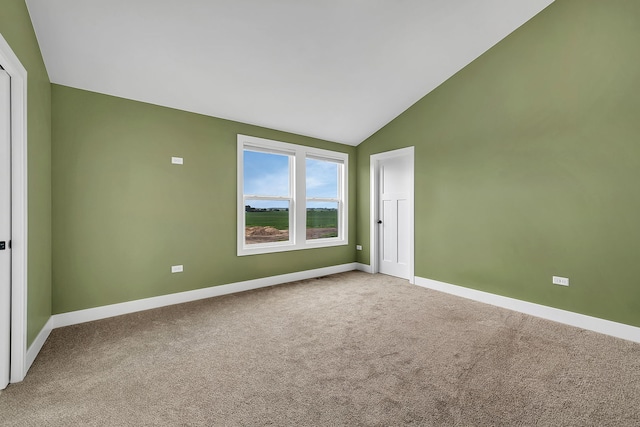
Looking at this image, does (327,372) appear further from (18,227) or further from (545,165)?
(545,165)

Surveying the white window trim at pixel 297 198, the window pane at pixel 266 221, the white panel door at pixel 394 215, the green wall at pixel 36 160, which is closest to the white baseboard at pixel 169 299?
the green wall at pixel 36 160

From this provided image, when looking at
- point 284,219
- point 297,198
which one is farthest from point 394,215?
point 284,219

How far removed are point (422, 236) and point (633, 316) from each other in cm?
229

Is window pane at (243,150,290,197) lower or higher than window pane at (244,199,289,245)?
higher

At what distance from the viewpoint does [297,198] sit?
473cm

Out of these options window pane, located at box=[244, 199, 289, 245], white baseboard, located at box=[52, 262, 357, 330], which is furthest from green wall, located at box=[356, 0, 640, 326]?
window pane, located at box=[244, 199, 289, 245]

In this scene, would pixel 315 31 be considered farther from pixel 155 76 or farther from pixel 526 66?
pixel 526 66

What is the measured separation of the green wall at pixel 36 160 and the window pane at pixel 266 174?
2.17m

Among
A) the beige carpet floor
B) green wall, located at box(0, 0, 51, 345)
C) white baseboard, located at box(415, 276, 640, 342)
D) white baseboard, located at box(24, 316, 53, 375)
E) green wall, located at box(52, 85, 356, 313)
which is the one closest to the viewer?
the beige carpet floor

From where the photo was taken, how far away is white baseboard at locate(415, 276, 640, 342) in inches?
106

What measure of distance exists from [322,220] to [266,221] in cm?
117

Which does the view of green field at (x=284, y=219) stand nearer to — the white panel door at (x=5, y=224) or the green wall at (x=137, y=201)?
the green wall at (x=137, y=201)

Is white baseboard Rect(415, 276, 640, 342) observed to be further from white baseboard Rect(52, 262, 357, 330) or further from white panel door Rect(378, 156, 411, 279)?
white baseboard Rect(52, 262, 357, 330)

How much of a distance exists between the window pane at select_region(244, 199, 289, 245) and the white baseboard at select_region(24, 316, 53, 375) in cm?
226
